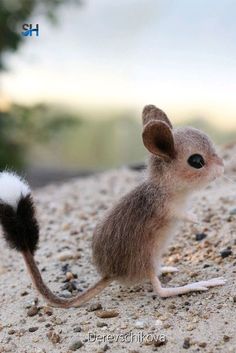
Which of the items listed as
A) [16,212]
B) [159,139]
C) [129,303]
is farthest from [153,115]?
[129,303]

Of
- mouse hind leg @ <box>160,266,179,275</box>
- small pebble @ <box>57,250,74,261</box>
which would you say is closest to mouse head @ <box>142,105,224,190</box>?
mouse hind leg @ <box>160,266,179,275</box>

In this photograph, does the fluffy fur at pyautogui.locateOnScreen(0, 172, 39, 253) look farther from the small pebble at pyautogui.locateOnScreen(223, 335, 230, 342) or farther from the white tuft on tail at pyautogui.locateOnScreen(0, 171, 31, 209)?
the small pebble at pyautogui.locateOnScreen(223, 335, 230, 342)

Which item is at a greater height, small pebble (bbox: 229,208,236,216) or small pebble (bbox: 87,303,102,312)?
small pebble (bbox: 229,208,236,216)

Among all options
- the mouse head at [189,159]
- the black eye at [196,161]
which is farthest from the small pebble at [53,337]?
the black eye at [196,161]

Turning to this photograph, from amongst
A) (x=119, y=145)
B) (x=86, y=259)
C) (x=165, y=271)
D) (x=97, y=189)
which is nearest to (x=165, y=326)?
(x=165, y=271)

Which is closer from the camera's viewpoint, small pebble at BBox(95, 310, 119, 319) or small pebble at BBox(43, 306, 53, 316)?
small pebble at BBox(95, 310, 119, 319)

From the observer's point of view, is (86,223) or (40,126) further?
(40,126)

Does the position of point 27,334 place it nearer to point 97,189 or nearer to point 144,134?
point 144,134

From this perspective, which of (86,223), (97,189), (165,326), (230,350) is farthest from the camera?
(97,189)
